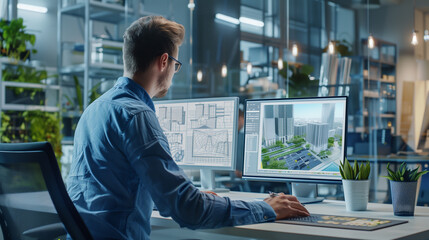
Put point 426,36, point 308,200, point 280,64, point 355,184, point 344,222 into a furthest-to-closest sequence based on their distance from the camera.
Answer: point 280,64 → point 426,36 → point 308,200 → point 355,184 → point 344,222

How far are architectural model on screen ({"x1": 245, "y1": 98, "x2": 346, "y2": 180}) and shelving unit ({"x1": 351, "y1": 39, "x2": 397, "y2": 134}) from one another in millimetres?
1692

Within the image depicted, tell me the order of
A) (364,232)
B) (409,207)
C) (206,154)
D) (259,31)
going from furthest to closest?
(259,31) → (206,154) → (409,207) → (364,232)

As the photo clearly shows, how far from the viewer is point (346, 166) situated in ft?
5.84

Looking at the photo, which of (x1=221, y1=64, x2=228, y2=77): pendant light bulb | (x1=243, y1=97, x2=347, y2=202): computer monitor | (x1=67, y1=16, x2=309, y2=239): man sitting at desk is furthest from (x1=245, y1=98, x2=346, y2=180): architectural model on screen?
(x1=221, y1=64, x2=228, y2=77): pendant light bulb

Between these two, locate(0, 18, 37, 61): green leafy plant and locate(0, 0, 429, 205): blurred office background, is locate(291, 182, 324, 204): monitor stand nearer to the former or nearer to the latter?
locate(0, 0, 429, 205): blurred office background

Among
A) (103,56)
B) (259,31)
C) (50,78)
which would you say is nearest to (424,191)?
(259,31)

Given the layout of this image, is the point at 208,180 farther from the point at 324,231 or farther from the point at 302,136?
the point at 324,231

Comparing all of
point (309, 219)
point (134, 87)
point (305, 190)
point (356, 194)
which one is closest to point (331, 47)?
point (305, 190)

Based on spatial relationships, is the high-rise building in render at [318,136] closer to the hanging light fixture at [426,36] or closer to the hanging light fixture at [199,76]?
the hanging light fixture at [426,36]

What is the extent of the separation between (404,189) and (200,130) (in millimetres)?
1018

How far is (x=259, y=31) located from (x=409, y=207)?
269 cm

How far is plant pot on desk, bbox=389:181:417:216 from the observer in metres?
1.68

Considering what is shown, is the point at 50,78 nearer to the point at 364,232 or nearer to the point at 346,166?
the point at 346,166

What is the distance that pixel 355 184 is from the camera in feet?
5.84
